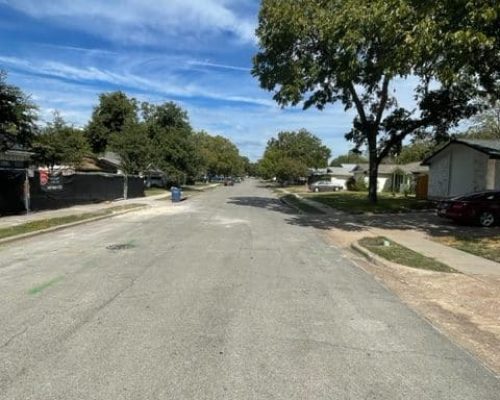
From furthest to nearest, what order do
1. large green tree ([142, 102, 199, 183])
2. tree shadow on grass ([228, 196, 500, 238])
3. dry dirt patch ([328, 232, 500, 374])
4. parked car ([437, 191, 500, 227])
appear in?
large green tree ([142, 102, 199, 183]) < parked car ([437, 191, 500, 227]) < tree shadow on grass ([228, 196, 500, 238]) < dry dirt patch ([328, 232, 500, 374])

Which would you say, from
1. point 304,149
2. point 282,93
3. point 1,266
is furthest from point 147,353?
point 304,149

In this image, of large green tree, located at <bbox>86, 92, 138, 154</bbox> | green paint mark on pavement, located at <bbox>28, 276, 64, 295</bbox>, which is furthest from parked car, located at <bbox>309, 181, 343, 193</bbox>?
green paint mark on pavement, located at <bbox>28, 276, 64, 295</bbox>

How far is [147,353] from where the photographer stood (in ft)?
18.7

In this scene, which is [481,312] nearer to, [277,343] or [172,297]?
[277,343]

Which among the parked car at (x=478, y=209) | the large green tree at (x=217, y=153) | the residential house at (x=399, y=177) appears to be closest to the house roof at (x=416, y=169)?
the residential house at (x=399, y=177)

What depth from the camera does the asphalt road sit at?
16.1ft

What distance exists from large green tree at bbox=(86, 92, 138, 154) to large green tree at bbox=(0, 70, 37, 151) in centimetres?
4303

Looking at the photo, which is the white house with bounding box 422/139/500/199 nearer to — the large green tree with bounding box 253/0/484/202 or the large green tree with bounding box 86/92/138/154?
the large green tree with bounding box 253/0/484/202

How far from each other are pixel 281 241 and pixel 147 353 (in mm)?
10553

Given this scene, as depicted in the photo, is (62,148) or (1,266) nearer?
(1,266)

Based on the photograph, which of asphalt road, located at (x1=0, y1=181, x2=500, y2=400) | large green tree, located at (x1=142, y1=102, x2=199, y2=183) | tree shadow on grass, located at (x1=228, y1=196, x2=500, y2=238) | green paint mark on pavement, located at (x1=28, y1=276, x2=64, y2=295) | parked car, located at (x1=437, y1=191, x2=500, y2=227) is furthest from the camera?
large green tree, located at (x1=142, y1=102, x2=199, y2=183)

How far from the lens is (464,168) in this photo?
3691 centimetres

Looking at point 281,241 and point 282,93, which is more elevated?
point 282,93

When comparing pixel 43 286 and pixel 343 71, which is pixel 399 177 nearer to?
pixel 343 71
